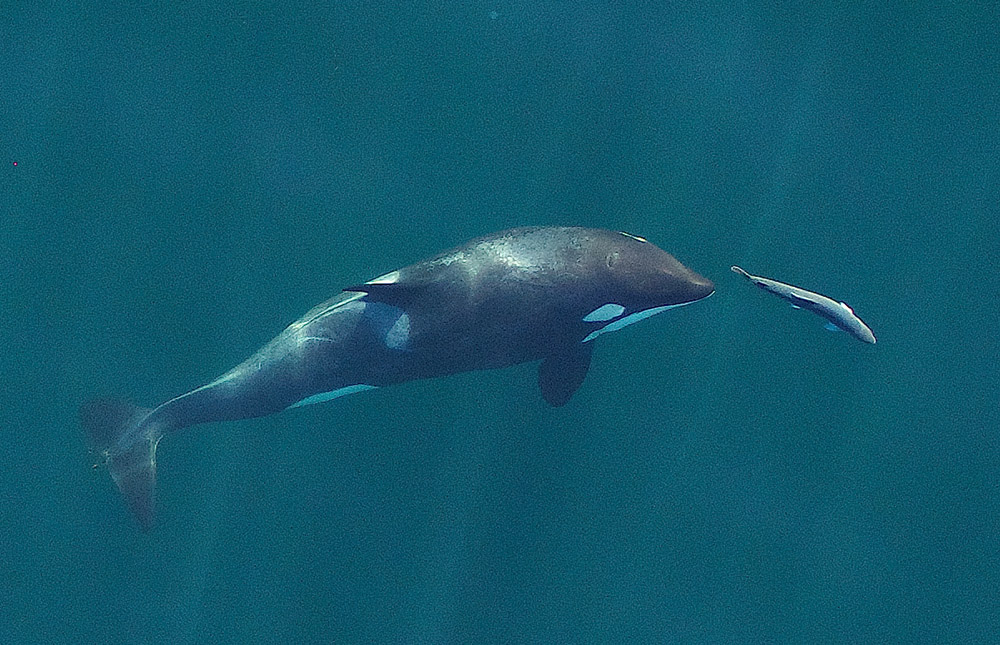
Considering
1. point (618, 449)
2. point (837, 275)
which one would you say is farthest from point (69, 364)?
point (837, 275)

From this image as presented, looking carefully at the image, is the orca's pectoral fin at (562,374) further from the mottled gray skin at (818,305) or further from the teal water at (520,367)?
the mottled gray skin at (818,305)

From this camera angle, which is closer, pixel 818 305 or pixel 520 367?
pixel 818 305

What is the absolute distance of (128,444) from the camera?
8781mm

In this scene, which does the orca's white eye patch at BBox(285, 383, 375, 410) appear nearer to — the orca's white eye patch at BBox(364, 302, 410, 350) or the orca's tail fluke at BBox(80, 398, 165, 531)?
the orca's white eye patch at BBox(364, 302, 410, 350)

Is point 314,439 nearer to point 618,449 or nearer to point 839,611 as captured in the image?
point 618,449

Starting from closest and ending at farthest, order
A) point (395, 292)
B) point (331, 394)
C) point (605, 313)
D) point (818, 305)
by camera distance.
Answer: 1. point (818, 305)
2. point (395, 292)
3. point (605, 313)
4. point (331, 394)

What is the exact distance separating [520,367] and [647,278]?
8.42ft

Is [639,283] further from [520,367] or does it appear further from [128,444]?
[128,444]

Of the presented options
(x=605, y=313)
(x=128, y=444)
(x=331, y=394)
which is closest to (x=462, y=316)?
(x=605, y=313)

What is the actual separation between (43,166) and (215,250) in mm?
2289

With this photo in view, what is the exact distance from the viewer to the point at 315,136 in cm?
966

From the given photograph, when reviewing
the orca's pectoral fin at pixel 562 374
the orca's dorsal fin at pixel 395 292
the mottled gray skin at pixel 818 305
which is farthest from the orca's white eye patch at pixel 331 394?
the mottled gray skin at pixel 818 305

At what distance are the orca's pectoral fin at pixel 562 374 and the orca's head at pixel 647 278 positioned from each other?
125 cm

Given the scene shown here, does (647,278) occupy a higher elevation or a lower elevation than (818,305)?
higher
